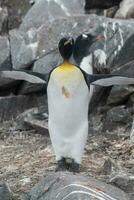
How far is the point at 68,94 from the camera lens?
509 cm

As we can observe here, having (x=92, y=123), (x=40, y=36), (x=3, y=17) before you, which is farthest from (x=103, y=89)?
(x=3, y=17)

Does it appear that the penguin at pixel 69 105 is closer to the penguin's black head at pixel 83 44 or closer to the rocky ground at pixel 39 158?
the rocky ground at pixel 39 158

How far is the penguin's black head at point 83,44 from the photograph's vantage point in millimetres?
7111

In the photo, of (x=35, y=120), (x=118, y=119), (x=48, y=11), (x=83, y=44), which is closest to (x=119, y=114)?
(x=118, y=119)

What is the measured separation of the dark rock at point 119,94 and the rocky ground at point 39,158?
472mm

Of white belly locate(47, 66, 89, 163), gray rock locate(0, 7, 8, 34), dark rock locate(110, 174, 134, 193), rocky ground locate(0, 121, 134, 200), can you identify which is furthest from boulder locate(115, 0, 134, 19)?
dark rock locate(110, 174, 134, 193)

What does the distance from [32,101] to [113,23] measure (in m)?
1.23

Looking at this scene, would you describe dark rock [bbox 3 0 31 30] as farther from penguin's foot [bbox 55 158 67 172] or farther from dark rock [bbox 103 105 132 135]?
penguin's foot [bbox 55 158 67 172]

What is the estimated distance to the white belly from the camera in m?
5.09

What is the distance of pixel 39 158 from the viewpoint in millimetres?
5918

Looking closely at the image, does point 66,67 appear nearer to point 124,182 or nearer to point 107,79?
point 107,79

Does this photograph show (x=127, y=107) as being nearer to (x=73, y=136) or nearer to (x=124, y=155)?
(x=124, y=155)

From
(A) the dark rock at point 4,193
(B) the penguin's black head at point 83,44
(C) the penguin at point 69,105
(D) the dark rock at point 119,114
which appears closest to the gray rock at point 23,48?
(B) the penguin's black head at point 83,44

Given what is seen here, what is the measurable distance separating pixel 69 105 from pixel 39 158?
0.98m
